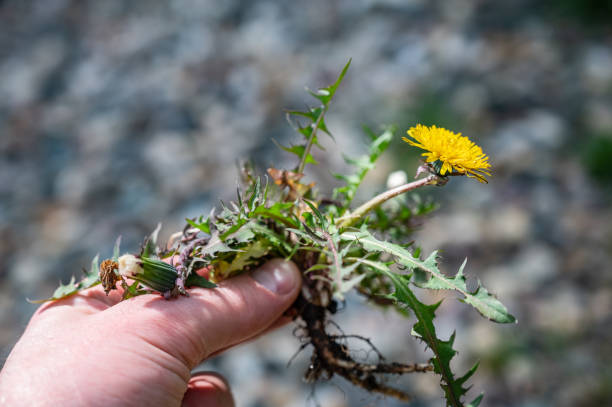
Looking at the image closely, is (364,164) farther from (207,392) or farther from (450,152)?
(207,392)

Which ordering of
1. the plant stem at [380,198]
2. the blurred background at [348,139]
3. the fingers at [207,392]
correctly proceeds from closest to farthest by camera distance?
the plant stem at [380,198] < the fingers at [207,392] < the blurred background at [348,139]

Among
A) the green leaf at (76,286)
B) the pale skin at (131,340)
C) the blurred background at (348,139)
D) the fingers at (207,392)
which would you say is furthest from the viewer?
the blurred background at (348,139)

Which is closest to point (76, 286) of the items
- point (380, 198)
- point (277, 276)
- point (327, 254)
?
point (277, 276)

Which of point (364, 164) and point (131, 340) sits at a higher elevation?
point (364, 164)

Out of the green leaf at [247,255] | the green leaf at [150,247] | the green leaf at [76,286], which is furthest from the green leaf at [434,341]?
the green leaf at [76,286]

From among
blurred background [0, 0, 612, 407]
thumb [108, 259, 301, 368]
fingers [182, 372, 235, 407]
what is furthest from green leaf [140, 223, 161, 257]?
blurred background [0, 0, 612, 407]

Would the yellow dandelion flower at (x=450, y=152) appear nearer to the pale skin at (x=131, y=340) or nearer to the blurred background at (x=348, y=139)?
the pale skin at (x=131, y=340)

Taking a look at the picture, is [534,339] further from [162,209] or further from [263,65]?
[263,65]

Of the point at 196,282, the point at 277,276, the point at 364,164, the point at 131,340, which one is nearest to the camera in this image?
the point at 131,340
